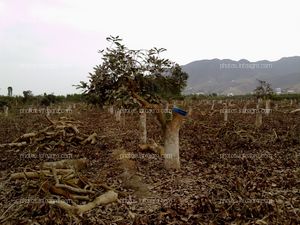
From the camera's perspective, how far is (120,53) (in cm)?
746

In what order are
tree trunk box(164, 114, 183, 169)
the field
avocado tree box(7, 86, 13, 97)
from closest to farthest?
1. the field
2. tree trunk box(164, 114, 183, 169)
3. avocado tree box(7, 86, 13, 97)

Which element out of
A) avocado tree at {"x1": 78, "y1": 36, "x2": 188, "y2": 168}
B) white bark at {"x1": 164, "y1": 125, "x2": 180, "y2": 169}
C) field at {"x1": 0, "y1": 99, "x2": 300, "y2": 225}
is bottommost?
field at {"x1": 0, "y1": 99, "x2": 300, "y2": 225}

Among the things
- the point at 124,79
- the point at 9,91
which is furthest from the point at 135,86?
the point at 9,91

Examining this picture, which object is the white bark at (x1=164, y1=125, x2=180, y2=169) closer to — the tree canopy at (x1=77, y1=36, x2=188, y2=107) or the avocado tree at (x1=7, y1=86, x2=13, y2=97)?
the tree canopy at (x1=77, y1=36, x2=188, y2=107)

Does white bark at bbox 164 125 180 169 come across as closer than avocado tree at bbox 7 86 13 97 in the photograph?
Yes

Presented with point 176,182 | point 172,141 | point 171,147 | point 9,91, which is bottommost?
point 176,182

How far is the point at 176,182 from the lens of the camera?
7117 mm

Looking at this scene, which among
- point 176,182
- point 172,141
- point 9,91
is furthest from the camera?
point 9,91

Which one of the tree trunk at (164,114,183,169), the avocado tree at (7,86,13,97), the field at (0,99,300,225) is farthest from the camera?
the avocado tree at (7,86,13,97)

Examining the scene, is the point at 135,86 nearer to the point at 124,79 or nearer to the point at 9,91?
the point at 124,79

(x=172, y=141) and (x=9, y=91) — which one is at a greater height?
(x=9, y=91)

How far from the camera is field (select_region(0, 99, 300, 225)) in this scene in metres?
5.14

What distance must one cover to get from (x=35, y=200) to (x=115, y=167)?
3.05 metres

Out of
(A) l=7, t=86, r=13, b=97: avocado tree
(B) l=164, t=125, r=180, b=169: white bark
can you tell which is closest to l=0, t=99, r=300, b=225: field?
(B) l=164, t=125, r=180, b=169: white bark
